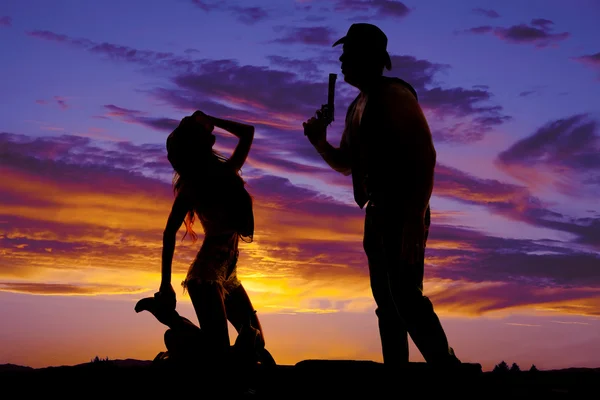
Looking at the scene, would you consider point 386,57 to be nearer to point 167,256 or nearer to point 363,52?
point 363,52

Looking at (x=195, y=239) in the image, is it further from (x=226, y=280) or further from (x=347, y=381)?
(x=347, y=381)

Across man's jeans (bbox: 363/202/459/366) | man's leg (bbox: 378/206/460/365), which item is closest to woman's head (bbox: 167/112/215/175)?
man's jeans (bbox: 363/202/459/366)

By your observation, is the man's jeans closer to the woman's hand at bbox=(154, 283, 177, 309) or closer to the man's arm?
the man's arm

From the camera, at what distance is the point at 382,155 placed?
6.95 m

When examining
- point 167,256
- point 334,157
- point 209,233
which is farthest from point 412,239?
point 167,256

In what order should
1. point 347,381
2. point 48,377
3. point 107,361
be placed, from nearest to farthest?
1. point 347,381
2. point 48,377
3. point 107,361

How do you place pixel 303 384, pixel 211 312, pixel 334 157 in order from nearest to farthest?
pixel 303 384
pixel 334 157
pixel 211 312

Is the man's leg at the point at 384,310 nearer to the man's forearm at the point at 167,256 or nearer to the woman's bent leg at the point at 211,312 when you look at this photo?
the woman's bent leg at the point at 211,312

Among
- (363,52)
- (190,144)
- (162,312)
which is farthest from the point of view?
(190,144)

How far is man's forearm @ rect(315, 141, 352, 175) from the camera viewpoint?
7637mm

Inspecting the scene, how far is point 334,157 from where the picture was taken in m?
7.64

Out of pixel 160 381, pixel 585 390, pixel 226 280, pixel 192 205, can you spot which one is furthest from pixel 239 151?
pixel 585 390

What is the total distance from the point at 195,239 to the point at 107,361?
6.18 ft

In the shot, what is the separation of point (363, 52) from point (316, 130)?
916mm
